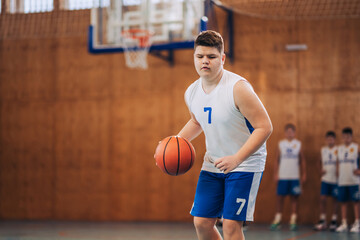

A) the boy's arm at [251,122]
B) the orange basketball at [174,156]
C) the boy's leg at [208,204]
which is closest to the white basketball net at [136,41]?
the orange basketball at [174,156]

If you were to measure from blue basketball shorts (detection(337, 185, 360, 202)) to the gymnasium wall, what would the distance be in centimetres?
82

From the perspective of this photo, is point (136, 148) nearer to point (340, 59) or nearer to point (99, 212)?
point (99, 212)

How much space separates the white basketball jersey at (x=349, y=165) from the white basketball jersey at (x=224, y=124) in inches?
206

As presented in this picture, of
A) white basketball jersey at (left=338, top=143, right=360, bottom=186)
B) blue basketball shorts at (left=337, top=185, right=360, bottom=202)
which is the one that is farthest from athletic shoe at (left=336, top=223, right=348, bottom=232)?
white basketball jersey at (left=338, top=143, right=360, bottom=186)

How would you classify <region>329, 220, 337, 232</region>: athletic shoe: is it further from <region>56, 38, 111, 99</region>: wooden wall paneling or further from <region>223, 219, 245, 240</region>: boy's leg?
<region>223, 219, 245, 240</region>: boy's leg

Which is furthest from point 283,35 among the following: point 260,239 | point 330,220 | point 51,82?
point 51,82

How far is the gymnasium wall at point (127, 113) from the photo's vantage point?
9.51m

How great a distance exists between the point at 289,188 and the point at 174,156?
539 centimetres

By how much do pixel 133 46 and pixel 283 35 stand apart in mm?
2939

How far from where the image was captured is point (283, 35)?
31.9ft

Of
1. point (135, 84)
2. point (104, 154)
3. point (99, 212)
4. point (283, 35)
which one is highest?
point (283, 35)

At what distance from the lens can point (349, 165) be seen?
856cm

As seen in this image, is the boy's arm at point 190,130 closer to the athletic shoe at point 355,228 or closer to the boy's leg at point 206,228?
the boy's leg at point 206,228

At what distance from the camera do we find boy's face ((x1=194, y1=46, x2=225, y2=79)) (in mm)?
3617
